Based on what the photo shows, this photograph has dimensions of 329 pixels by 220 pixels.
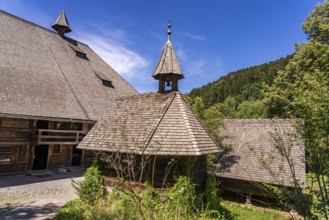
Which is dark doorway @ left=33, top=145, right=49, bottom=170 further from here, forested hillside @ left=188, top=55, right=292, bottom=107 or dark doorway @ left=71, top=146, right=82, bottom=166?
forested hillside @ left=188, top=55, right=292, bottom=107

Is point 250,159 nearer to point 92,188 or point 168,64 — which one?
point 168,64

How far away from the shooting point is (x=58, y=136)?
1711 cm

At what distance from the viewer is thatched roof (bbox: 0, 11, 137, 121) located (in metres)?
15.4

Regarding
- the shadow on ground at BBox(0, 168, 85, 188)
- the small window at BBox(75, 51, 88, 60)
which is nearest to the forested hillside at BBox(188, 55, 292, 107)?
the small window at BBox(75, 51, 88, 60)

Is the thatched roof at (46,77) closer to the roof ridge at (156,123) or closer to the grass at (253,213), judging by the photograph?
the roof ridge at (156,123)

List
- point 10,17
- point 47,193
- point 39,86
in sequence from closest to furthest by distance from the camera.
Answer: point 47,193 → point 39,86 → point 10,17

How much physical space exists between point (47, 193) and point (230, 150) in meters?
11.5

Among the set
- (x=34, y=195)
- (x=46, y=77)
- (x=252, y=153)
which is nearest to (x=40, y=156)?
(x=46, y=77)

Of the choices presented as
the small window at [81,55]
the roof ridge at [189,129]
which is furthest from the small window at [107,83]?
the roof ridge at [189,129]

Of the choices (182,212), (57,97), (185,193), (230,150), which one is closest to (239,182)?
(230,150)

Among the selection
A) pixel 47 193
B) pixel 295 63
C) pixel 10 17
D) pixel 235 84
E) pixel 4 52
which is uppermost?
pixel 235 84

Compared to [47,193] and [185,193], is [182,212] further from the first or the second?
[47,193]

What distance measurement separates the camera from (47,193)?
1155cm

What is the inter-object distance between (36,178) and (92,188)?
6.73 meters
